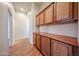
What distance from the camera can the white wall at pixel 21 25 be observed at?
987 centimetres

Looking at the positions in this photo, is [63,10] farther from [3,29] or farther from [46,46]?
[3,29]

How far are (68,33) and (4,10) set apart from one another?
6.85 ft

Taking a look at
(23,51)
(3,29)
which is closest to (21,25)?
(23,51)

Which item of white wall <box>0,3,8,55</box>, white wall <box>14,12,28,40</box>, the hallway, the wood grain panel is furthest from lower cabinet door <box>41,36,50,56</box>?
white wall <box>14,12,28,40</box>

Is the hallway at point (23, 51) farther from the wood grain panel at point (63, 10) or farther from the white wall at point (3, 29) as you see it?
the wood grain panel at point (63, 10)

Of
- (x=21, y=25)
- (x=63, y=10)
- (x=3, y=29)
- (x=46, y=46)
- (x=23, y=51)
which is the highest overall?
(x=63, y=10)

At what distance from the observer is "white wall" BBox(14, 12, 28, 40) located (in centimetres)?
987

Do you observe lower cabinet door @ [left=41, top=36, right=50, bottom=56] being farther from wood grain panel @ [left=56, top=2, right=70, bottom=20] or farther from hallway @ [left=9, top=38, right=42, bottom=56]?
wood grain panel @ [left=56, top=2, right=70, bottom=20]

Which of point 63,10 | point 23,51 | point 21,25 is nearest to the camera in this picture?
point 63,10

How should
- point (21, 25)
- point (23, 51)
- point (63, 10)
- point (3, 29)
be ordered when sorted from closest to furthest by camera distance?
point (63, 10)
point (3, 29)
point (23, 51)
point (21, 25)

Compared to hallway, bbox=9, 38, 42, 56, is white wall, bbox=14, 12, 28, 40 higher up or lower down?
higher up

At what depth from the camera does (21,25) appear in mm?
10156

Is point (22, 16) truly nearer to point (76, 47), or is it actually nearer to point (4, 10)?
point (4, 10)

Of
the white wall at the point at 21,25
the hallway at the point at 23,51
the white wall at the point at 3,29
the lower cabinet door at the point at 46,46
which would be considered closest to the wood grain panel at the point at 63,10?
the lower cabinet door at the point at 46,46
